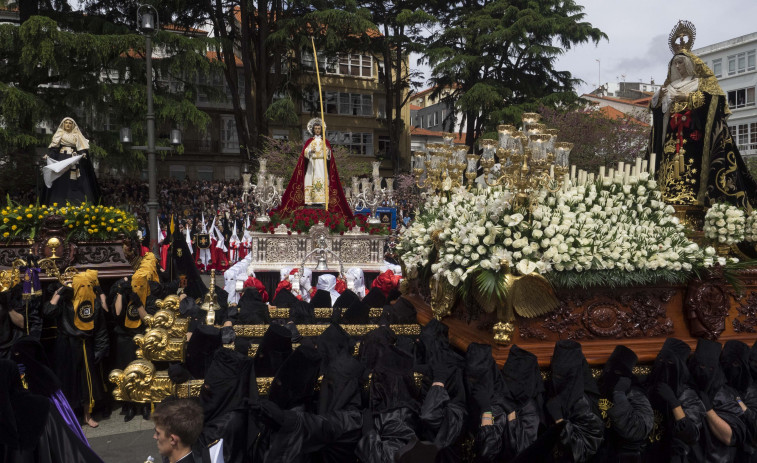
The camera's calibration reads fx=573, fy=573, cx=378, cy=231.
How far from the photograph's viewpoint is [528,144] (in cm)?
466

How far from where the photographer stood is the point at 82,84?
25.6 metres

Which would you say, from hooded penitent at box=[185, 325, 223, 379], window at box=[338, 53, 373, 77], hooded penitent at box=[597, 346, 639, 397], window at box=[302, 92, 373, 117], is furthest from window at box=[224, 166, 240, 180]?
hooded penitent at box=[597, 346, 639, 397]

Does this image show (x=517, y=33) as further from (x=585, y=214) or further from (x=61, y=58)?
(x=585, y=214)

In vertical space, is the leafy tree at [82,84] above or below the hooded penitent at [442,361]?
above

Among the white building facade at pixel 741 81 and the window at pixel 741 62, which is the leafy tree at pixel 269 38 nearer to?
the white building facade at pixel 741 81

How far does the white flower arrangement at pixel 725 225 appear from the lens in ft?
18.0

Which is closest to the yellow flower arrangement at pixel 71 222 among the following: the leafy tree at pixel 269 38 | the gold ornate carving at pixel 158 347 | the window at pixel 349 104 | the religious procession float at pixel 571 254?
the religious procession float at pixel 571 254

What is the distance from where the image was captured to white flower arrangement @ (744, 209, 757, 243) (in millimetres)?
5695

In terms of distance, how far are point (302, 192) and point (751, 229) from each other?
1233 centimetres

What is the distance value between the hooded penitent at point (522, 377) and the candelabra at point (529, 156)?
1322 millimetres

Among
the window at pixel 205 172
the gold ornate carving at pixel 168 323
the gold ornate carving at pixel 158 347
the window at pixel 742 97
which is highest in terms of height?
the window at pixel 742 97

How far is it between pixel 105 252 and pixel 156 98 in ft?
61.5

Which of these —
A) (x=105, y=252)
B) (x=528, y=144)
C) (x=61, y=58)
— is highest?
(x=61, y=58)

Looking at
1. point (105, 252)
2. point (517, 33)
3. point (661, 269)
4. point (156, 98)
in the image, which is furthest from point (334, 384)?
point (517, 33)
